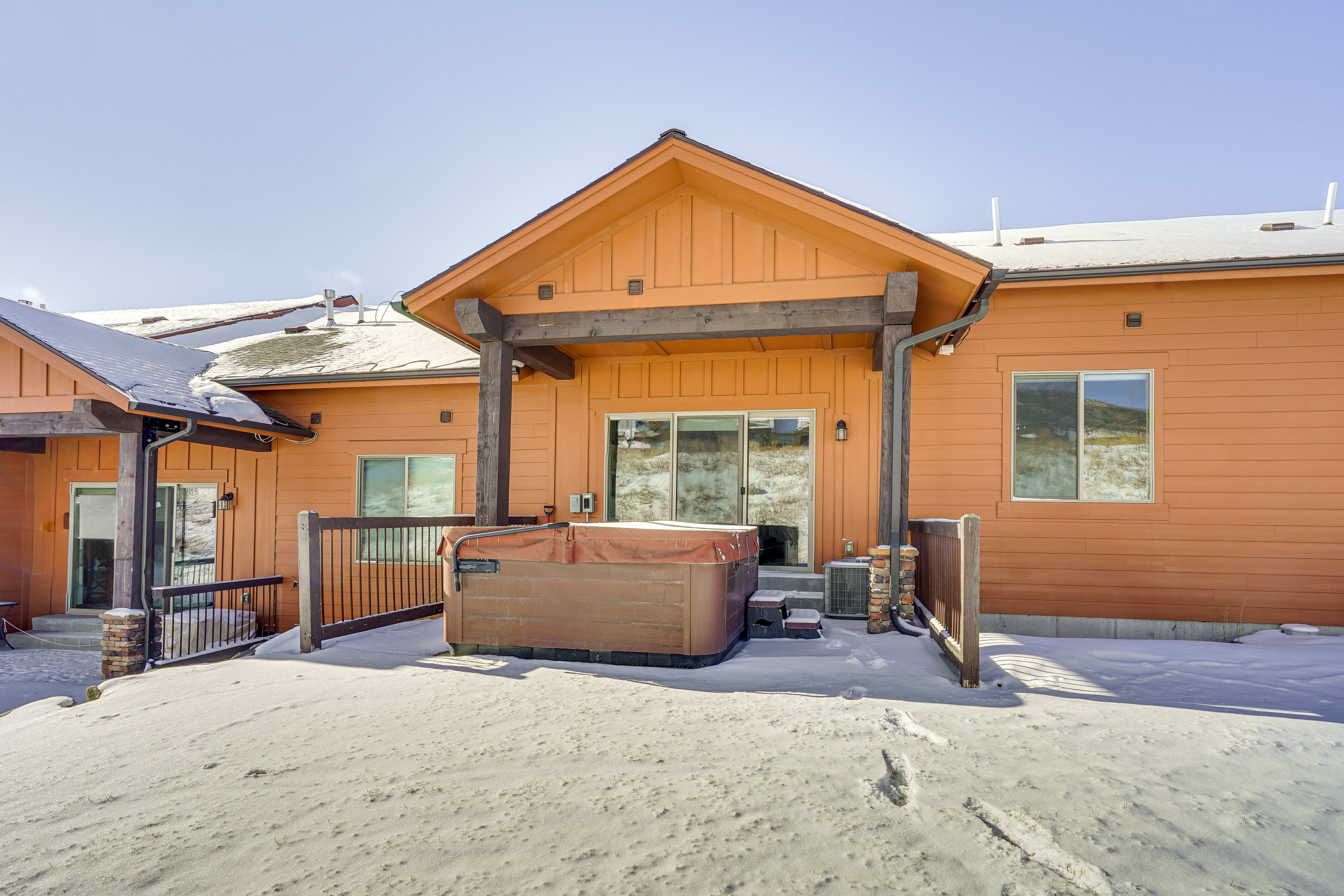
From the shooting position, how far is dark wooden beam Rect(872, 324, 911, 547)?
5742 millimetres

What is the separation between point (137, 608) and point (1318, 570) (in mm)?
11355

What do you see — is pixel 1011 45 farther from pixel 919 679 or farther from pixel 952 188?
pixel 919 679

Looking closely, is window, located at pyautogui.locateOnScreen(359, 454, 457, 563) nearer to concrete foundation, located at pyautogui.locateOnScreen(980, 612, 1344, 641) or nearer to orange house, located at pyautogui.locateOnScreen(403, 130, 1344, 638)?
orange house, located at pyautogui.locateOnScreen(403, 130, 1344, 638)

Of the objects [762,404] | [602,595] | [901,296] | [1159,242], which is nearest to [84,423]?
[602,595]

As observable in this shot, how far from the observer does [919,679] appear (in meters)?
4.16

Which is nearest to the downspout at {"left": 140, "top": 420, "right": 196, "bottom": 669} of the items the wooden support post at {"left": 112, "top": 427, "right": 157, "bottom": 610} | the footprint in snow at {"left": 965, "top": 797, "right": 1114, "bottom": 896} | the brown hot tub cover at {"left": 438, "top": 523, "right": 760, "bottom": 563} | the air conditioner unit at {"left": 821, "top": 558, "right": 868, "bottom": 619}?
the wooden support post at {"left": 112, "top": 427, "right": 157, "bottom": 610}

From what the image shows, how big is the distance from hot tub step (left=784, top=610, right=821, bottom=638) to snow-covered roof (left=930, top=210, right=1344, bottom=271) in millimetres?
3553

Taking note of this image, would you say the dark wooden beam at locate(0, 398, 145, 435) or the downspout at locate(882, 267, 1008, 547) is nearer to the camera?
the downspout at locate(882, 267, 1008, 547)

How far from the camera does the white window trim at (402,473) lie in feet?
29.5

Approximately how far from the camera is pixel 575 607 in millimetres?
4820

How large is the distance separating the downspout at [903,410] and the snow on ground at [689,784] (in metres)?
1.61

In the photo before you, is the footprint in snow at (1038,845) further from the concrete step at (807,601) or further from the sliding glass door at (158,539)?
the sliding glass door at (158,539)

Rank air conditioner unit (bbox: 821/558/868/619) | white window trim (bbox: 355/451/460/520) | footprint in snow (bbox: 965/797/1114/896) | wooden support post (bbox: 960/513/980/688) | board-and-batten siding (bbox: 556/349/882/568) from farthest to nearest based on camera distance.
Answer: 1. white window trim (bbox: 355/451/460/520)
2. board-and-batten siding (bbox: 556/349/882/568)
3. air conditioner unit (bbox: 821/558/868/619)
4. wooden support post (bbox: 960/513/980/688)
5. footprint in snow (bbox: 965/797/1114/896)

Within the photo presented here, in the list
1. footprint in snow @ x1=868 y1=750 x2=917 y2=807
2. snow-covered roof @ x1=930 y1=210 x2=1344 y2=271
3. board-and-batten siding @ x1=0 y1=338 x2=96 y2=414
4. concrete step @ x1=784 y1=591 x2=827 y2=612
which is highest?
snow-covered roof @ x1=930 y1=210 x2=1344 y2=271
